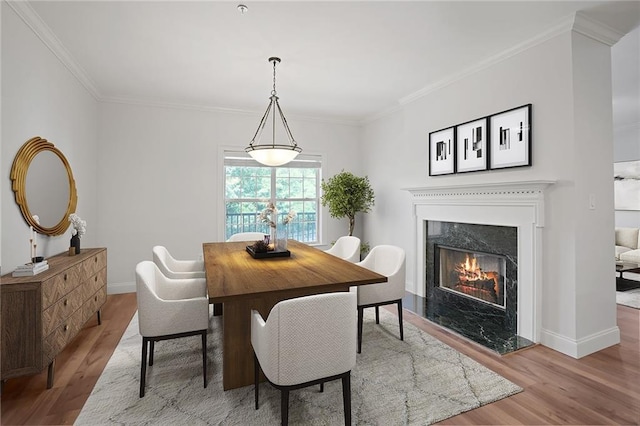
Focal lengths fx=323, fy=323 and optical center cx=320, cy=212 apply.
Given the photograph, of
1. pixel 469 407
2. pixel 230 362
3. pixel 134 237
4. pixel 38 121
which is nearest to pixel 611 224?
pixel 469 407

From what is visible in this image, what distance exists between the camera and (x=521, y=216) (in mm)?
2969

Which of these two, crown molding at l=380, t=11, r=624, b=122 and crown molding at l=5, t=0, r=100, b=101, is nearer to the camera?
crown molding at l=5, t=0, r=100, b=101

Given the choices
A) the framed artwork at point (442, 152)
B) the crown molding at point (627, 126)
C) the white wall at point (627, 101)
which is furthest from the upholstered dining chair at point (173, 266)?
the crown molding at point (627, 126)

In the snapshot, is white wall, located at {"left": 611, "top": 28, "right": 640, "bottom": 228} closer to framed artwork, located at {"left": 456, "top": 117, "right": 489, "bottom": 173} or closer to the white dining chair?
framed artwork, located at {"left": 456, "top": 117, "right": 489, "bottom": 173}

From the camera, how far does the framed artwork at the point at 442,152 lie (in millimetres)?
3758

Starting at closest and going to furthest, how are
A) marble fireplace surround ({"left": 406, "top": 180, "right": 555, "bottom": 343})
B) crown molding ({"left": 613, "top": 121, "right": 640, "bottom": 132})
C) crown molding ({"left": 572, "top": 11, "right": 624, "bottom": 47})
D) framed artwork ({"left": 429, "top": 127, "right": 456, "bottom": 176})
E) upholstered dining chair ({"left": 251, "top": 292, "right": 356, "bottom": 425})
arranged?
1. upholstered dining chair ({"left": 251, "top": 292, "right": 356, "bottom": 425})
2. crown molding ({"left": 572, "top": 11, "right": 624, "bottom": 47})
3. marble fireplace surround ({"left": 406, "top": 180, "right": 555, "bottom": 343})
4. framed artwork ({"left": 429, "top": 127, "right": 456, "bottom": 176})
5. crown molding ({"left": 613, "top": 121, "right": 640, "bottom": 132})

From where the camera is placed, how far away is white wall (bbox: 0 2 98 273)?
7.68ft

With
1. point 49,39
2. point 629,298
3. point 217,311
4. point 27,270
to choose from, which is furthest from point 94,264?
point 629,298

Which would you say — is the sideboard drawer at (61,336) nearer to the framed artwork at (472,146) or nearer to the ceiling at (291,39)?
the ceiling at (291,39)

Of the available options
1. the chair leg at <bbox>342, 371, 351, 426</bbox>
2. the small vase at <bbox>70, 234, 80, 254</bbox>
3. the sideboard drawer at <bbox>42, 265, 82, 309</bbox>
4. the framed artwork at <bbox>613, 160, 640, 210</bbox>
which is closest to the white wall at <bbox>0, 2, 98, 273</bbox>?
the small vase at <bbox>70, 234, 80, 254</bbox>

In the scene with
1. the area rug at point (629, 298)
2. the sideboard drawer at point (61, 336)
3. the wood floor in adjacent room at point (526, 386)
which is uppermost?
the sideboard drawer at point (61, 336)

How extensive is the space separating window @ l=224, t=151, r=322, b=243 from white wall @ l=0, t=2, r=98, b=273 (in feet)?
6.14

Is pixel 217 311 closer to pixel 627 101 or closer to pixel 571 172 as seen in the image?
pixel 571 172

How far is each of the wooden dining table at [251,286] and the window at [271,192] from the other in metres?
2.46
